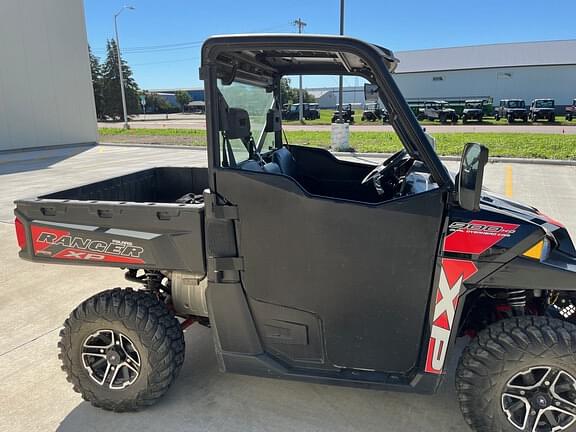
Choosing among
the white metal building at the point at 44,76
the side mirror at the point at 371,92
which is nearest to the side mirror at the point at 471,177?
the side mirror at the point at 371,92

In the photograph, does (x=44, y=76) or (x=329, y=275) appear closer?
(x=329, y=275)

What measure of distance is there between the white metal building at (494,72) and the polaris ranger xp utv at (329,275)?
44.7 m

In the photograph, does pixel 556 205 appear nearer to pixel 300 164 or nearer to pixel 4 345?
pixel 300 164

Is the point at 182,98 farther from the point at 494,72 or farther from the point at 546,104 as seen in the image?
the point at 546,104

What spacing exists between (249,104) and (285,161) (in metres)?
0.55

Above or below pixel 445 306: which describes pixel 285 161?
above

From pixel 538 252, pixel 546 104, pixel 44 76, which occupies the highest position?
pixel 44 76

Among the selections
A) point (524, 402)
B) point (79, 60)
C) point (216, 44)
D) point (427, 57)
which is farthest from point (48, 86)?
point (427, 57)

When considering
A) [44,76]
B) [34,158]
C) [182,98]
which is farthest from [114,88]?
[34,158]

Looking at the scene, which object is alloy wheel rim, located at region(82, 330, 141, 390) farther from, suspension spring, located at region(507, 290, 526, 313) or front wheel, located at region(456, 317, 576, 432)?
suspension spring, located at region(507, 290, 526, 313)

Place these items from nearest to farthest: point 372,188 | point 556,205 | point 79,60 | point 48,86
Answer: point 372,188 < point 556,205 < point 48,86 < point 79,60

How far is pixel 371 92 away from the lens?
2578 millimetres

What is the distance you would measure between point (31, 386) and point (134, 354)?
2.75 ft

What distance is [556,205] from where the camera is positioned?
732 cm
